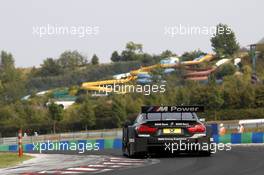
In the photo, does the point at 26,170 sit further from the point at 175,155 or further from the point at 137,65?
the point at 137,65

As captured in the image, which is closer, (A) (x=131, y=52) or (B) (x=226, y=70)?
(B) (x=226, y=70)

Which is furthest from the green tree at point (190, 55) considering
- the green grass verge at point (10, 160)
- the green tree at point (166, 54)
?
the green grass verge at point (10, 160)

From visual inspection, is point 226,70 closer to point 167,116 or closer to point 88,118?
point 88,118

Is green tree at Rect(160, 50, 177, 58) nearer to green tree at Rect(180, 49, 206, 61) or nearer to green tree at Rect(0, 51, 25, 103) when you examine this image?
green tree at Rect(180, 49, 206, 61)

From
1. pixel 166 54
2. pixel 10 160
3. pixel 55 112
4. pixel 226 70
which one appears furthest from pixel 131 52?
pixel 10 160

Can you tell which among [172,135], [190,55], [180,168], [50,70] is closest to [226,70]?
[190,55]

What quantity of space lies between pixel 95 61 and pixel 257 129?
148307 mm

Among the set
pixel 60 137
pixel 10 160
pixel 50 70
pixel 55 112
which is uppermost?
pixel 50 70

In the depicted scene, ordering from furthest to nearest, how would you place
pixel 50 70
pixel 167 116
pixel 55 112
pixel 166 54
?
pixel 50 70 → pixel 166 54 → pixel 55 112 → pixel 167 116

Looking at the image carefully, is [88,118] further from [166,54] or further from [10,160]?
[166,54]

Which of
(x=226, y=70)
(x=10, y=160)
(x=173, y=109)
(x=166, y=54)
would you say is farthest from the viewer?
(x=166, y=54)

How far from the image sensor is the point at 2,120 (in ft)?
248

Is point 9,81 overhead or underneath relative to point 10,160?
overhead

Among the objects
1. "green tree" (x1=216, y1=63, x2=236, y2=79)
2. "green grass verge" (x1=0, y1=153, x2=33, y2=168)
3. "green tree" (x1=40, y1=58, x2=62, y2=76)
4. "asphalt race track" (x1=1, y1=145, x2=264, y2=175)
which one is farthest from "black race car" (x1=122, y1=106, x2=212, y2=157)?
"green tree" (x1=40, y1=58, x2=62, y2=76)
